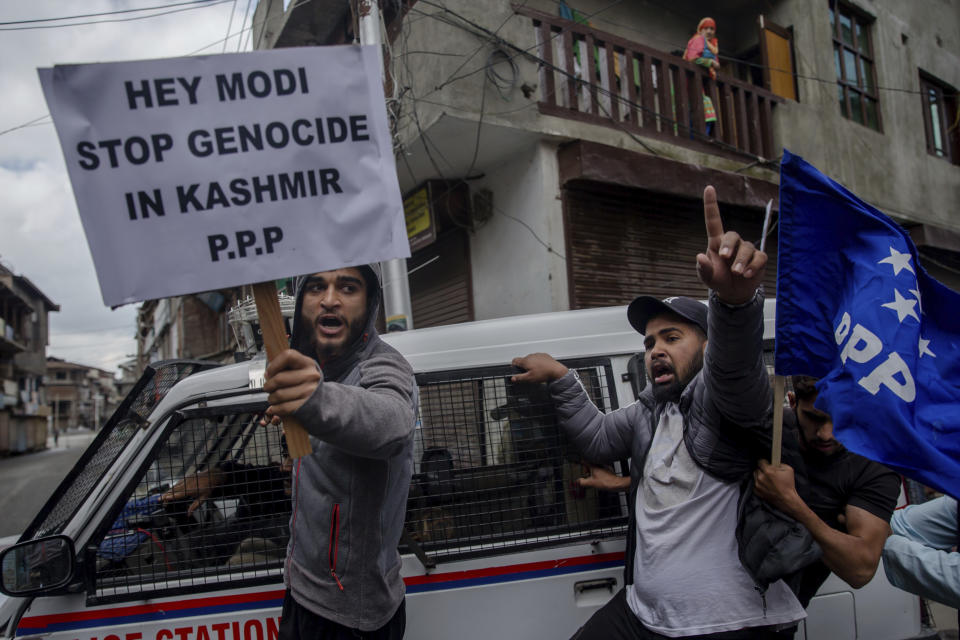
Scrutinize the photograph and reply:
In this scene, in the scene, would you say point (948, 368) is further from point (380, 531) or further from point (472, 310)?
point (472, 310)

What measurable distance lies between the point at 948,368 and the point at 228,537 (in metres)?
2.36

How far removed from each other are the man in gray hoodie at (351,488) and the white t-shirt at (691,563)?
0.80 m

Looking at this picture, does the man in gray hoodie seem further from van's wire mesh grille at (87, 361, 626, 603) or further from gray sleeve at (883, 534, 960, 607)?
gray sleeve at (883, 534, 960, 607)

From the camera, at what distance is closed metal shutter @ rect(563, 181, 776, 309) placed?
7332 mm

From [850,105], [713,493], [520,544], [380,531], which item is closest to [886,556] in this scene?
[713,493]

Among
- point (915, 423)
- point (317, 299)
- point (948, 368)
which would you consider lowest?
point (915, 423)

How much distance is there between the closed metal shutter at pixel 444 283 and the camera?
8.22 meters

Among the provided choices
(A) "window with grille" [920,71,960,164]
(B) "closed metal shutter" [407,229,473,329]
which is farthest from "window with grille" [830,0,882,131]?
(B) "closed metal shutter" [407,229,473,329]

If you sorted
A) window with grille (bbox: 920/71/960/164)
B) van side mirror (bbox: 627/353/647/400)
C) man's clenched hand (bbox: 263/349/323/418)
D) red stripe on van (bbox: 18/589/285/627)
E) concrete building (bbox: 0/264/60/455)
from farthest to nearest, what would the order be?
1. concrete building (bbox: 0/264/60/455)
2. window with grille (bbox: 920/71/960/164)
3. van side mirror (bbox: 627/353/647/400)
4. red stripe on van (bbox: 18/589/285/627)
5. man's clenched hand (bbox: 263/349/323/418)

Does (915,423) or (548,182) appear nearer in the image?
(915,423)

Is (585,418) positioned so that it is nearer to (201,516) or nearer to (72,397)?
(201,516)

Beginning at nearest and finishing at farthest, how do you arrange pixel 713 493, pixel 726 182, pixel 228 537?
pixel 713 493, pixel 228 537, pixel 726 182

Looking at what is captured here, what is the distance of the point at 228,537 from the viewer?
90.2 inches

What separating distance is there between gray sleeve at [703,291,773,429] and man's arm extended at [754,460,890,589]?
0.53ft
